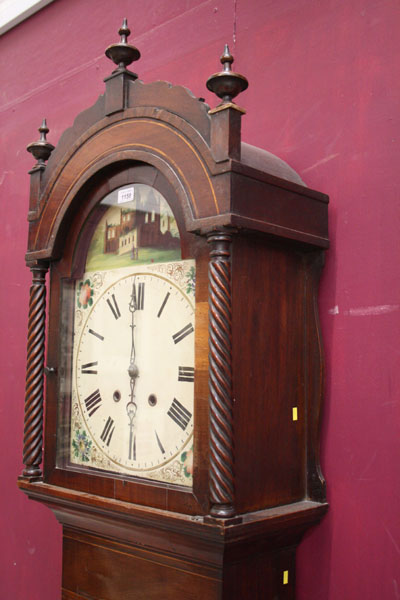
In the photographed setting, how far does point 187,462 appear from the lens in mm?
1594

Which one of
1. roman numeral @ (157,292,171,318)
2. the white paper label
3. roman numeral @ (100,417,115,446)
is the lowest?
roman numeral @ (100,417,115,446)

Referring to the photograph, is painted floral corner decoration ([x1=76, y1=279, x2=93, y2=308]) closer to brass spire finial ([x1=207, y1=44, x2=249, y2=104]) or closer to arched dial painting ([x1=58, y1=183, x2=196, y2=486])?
arched dial painting ([x1=58, y1=183, x2=196, y2=486])

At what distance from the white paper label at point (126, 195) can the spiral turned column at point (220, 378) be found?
376 mm

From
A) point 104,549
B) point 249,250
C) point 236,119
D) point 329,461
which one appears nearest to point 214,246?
point 249,250

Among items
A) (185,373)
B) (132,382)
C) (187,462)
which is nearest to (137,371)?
(132,382)

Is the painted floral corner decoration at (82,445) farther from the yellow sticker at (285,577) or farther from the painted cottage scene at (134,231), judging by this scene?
the yellow sticker at (285,577)

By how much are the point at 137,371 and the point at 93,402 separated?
208 millimetres

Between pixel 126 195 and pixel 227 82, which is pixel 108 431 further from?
pixel 227 82

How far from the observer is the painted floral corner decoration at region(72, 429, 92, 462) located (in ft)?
6.16

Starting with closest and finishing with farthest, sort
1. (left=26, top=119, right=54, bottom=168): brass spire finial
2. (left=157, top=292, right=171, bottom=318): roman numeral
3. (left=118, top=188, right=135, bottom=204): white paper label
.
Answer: (left=157, top=292, right=171, bottom=318): roman numeral
(left=118, top=188, right=135, bottom=204): white paper label
(left=26, top=119, right=54, bottom=168): brass spire finial

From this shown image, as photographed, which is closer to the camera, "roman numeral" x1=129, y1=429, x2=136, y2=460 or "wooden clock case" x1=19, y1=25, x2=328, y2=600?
"wooden clock case" x1=19, y1=25, x2=328, y2=600

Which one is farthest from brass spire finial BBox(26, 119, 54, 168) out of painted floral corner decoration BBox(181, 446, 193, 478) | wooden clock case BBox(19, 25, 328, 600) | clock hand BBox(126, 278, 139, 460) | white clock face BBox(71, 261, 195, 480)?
painted floral corner decoration BBox(181, 446, 193, 478)

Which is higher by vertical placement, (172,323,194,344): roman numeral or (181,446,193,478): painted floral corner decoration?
(172,323,194,344): roman numeral

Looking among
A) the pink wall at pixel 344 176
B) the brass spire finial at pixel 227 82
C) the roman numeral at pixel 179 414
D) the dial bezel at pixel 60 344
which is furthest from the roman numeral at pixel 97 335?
the brass spire finial at pixel 227 82
